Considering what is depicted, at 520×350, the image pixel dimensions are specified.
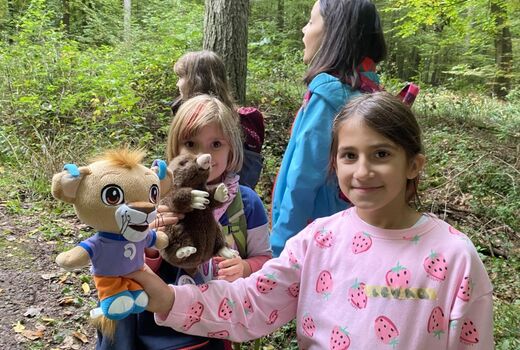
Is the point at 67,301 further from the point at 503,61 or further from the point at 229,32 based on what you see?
the point at 503,61

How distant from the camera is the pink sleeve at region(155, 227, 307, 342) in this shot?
141 cm

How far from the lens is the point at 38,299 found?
351cm

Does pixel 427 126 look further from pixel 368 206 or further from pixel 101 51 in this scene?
pixel 368 206

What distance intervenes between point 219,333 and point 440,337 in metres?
0.70

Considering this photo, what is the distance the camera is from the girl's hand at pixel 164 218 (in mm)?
1381

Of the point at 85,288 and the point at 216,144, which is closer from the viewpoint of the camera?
the point at 216,144

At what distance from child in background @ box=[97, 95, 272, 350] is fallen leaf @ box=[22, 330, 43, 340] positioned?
192 cm

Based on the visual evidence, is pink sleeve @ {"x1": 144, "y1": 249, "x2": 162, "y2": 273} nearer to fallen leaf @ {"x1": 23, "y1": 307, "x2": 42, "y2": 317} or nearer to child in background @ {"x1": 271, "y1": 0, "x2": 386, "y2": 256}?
child in background @ {"x1": 271, "y1": 0, "x2": 386, "y2": 256}

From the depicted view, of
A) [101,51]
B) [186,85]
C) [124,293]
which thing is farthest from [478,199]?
[101,51]

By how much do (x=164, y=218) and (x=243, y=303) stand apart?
1.33 ft

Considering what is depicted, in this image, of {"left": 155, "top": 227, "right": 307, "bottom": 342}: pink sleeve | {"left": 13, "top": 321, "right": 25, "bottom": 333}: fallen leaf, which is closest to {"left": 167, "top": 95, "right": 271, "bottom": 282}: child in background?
{"left": 155, "top": 227, "right": 307, "bottom": 342}: pink sleeve

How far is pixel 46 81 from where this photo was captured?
678cm

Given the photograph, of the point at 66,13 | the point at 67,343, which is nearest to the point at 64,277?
the point at 67,343

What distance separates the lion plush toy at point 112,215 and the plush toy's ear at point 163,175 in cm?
7
